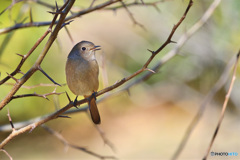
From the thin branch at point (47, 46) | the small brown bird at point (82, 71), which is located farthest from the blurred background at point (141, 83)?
the thin branch at point (47, 46)

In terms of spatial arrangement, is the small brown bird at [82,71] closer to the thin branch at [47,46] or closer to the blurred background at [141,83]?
the blurred background at [141,83]

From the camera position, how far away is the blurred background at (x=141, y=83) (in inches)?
212

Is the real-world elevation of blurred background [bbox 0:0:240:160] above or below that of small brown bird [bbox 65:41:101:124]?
below

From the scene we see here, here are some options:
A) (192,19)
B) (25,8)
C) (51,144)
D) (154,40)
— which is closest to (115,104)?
(51,144)

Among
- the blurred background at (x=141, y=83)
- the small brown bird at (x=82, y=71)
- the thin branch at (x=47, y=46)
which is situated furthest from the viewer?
the blurred background at (x=141, y=83)

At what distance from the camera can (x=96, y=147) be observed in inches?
339

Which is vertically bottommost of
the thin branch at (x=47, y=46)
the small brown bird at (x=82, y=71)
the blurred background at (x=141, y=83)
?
the blurred background at (x=141, y=83)

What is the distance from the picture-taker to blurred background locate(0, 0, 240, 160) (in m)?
5.38

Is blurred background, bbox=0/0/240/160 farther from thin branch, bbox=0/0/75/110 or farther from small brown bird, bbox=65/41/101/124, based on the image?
thin branch, bbox=0/0/75/110

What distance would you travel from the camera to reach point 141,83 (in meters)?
5.03

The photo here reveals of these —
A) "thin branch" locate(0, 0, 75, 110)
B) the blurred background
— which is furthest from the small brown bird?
"thin branch" locate(0, 0, 75, 110)

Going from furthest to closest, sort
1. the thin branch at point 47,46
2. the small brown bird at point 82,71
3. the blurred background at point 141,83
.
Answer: the blurred background at point 141,83 < the small brown bird at point 82,71 < the thin branch at point 47,46

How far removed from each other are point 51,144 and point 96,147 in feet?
4.33

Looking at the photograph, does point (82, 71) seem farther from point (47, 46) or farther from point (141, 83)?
point (141, 83)
